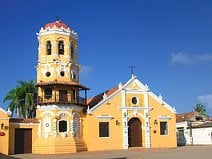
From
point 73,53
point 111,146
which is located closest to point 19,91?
point 73,53

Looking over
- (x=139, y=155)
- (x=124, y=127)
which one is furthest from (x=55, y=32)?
(x=139, y=155)

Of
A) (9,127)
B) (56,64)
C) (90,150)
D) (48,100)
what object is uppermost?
(56,64)

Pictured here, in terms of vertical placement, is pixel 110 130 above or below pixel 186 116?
below

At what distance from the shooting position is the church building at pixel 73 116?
32875 mm

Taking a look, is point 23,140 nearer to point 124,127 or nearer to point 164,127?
point 124,127

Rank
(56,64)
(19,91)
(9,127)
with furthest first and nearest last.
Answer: (19,91) < (56,64) < (9,127)

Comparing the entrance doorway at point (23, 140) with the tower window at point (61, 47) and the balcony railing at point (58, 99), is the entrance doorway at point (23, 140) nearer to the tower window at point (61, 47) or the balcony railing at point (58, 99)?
the balcony railing at point (58, 99)

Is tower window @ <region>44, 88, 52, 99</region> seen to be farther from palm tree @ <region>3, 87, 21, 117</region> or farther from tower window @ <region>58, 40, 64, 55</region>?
palm tree @ <region>3, 87, 21, 117</region>

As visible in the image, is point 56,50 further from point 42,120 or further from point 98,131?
point 98,131

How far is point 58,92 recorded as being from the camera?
33.7 meters

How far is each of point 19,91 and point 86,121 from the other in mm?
18899

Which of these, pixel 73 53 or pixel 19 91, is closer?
pixel 73 53

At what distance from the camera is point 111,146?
35.6 m

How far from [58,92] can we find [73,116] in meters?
2.76
